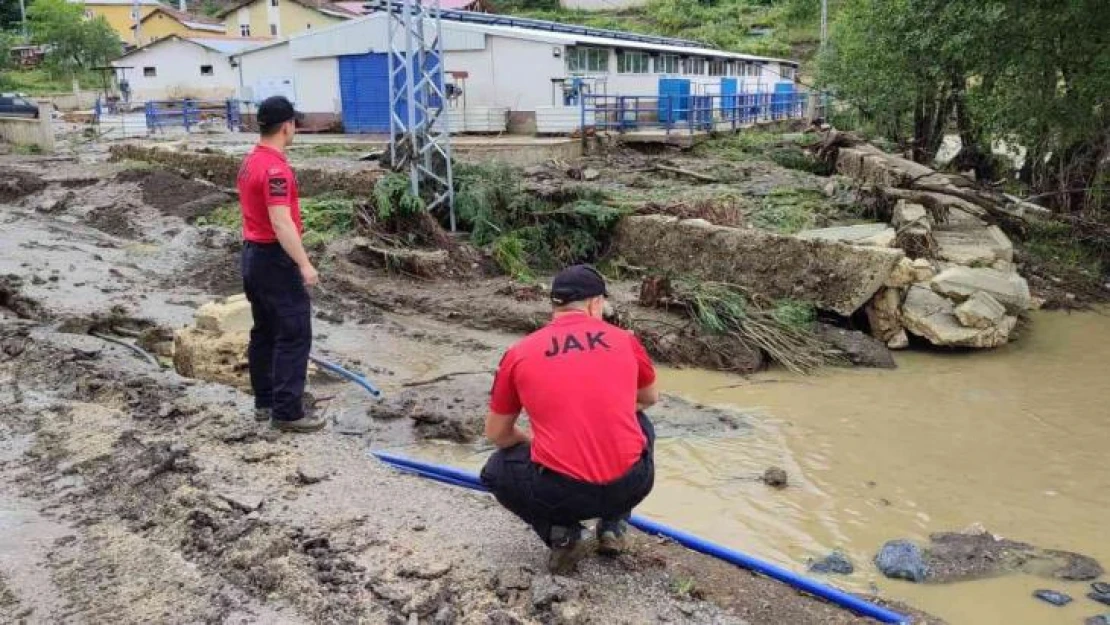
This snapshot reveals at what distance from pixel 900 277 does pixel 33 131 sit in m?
26.1

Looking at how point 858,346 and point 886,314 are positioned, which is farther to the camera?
point 886,314

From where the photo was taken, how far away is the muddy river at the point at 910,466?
223 inches

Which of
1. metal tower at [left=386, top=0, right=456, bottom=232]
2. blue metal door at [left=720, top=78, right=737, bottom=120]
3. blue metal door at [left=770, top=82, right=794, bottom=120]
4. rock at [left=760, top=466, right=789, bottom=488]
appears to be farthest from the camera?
blue metal door at [left=770, top=82, right=794, bottom=120]

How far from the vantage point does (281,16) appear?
59.2 meters

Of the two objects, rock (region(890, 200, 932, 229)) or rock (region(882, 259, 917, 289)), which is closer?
rock (region(882, 259, 917, 289))

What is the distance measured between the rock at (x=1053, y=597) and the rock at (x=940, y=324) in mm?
5872

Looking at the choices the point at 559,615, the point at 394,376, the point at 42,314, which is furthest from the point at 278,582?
the point at 42,314

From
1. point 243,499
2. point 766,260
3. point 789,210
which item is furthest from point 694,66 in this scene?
point 243,499

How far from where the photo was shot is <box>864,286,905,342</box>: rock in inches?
428

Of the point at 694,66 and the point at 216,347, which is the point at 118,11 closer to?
the point at 694,66

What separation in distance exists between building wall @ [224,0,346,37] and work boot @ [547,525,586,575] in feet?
190

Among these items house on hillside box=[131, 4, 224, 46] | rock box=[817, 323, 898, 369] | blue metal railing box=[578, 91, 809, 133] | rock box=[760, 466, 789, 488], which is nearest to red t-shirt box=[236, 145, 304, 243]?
rock box=[760, 466, 789, 488]

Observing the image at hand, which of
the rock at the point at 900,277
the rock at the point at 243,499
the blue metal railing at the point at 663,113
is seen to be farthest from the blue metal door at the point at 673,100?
the rock at the point at 243,499

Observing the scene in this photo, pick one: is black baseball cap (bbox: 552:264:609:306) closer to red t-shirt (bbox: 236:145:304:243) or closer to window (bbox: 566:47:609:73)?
red t-shirt (bbox: 236:145:304:243)
